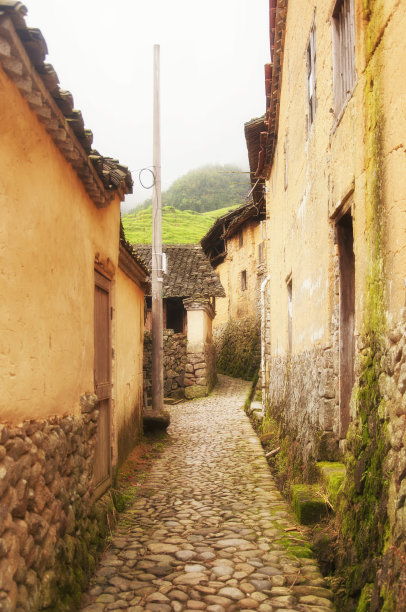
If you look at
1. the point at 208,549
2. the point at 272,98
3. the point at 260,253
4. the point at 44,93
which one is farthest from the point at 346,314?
the point at 260,253

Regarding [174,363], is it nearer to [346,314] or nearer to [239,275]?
[239,275]

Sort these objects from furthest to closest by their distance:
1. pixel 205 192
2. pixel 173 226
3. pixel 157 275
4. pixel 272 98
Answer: pixel 205 192, pixel 173 226, pixel 157 275, pixel 272 98

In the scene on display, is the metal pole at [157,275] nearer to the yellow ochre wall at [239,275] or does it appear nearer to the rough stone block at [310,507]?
the rough stone block at [310,507]

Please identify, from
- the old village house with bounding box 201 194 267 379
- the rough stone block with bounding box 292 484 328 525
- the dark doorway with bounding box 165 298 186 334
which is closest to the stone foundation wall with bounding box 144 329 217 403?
the dark doorway with bounding box 165 298 186 334

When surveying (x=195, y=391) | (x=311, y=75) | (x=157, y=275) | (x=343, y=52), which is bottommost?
(x=195, y=391)

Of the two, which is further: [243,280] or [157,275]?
[243,280]

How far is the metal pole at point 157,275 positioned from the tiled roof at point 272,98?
2.30m

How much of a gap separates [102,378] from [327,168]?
316cm

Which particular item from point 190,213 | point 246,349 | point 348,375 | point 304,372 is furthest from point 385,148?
point 190,213

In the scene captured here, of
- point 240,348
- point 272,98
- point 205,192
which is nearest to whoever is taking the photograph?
point 272,98

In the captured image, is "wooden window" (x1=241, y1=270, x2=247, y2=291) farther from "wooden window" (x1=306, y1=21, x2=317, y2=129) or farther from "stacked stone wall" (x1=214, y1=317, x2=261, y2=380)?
"wooden window" (x1=306, y1=21, x2=317, y2=129)

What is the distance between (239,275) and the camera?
86.4 feet

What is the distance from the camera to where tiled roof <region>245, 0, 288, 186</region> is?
28.5ft

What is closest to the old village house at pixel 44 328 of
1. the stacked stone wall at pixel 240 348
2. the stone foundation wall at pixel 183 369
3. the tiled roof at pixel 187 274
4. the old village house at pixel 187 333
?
the old village house at pixel 187 333
